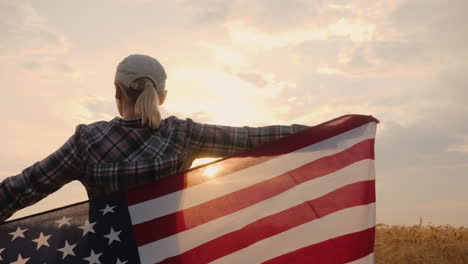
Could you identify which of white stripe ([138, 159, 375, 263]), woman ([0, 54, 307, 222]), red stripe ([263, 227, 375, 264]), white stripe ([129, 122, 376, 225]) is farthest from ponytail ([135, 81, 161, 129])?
red stripe ([263, 227, 375, 264])

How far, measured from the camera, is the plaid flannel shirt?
3498mm

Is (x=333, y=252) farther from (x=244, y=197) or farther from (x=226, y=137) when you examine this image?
(x=226, y=137)

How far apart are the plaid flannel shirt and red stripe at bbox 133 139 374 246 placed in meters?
0.34

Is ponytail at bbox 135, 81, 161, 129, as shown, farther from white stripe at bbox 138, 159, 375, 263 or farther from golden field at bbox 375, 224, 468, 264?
golden field at bbox 375, 224, 468, 264

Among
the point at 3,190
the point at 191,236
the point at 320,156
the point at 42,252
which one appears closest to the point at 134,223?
the point at 191,236

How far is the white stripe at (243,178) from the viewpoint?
371cm

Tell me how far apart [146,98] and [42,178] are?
2.93ft

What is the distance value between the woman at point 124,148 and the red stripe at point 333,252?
3.41 ft

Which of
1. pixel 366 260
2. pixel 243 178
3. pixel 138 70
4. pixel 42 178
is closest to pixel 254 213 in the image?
pixel 243 178

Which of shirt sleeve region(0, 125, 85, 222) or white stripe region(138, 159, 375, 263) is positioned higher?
shirt sleeve region(0, 125, 85, 222)

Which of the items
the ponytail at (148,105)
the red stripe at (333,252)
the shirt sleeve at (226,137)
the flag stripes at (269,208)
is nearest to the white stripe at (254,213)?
the flag stripes at (269,208)

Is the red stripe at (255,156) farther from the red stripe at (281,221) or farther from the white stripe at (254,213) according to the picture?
the red stripe at (281,221)

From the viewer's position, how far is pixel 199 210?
3781mm

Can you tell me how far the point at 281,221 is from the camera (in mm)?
3836
